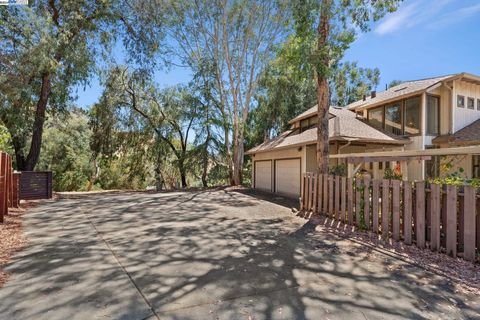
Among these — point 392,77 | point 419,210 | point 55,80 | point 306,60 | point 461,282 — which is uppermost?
point 392,77

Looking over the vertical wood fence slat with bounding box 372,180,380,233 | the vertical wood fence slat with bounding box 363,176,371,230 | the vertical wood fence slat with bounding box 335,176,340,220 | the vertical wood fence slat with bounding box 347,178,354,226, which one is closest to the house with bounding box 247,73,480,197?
the vertical wood fence slat with bounding box 335,176,340,220

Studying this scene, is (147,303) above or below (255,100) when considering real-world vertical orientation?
below

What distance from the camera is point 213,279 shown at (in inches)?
141

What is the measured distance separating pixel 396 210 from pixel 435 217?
2.46 ft

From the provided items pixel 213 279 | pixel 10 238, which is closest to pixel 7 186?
pixel 10 238

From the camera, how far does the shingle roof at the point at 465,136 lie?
442 inches

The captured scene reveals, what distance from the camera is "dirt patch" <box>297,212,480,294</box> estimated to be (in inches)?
145

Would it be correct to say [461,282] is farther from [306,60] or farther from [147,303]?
[306,60]

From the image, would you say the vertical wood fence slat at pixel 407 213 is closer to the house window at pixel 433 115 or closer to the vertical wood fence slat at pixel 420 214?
the vertical wood fence slat at pixel 420 214

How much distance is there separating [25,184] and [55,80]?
440 cm

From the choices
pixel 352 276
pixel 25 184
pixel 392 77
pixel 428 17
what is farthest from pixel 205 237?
pixel 392 77

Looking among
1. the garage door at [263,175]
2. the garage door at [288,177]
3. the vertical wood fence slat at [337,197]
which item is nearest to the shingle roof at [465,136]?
the garage door at [288,177]

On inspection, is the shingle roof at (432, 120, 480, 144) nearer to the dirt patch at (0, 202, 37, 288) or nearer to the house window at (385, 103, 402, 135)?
the house window at (385, 103, 402, 135)

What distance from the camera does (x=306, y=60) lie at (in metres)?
7.52
